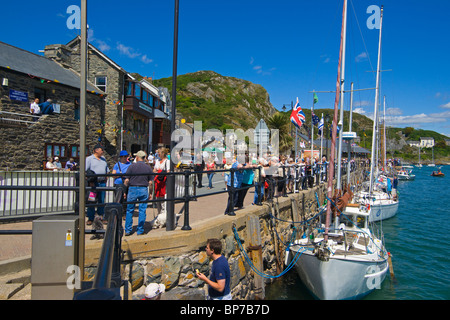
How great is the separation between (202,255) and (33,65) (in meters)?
18.2

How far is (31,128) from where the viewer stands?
618 inches

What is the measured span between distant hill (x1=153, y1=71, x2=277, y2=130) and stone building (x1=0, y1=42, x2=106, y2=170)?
54878 mm

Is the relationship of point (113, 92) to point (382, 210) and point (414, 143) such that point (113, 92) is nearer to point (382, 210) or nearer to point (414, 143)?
Answer: point (382, 210)

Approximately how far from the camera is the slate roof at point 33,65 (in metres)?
16.0

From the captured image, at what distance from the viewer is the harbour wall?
4.71 meters

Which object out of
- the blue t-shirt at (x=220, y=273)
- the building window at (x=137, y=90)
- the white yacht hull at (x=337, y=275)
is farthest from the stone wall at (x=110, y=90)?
the blue t-shirt at (x=220, y=273)

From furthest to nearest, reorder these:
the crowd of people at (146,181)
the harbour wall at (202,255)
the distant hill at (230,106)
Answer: the distant hill at (230,106), the crowd of people at (146,181), the harbour wall at (202,255)

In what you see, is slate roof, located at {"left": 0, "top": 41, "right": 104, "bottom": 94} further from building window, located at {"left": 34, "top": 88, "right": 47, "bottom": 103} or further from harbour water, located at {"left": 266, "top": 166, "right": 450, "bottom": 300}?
harbour water, located at {"left": 266, "top": 166, "right": 450, "bottom": 300}

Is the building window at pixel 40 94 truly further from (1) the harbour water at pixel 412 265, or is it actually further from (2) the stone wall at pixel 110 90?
(1) the harbour water at pixel 412 265

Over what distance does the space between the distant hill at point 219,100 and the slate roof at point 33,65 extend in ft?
175

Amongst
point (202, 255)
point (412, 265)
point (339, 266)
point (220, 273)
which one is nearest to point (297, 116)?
point (412, 265)

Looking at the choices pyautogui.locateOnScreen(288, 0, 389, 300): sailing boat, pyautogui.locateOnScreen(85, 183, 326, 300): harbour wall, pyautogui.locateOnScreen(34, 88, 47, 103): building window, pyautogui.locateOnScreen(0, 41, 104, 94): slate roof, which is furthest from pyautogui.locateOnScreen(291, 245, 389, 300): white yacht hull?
pyautogui.locateOnScreen(0, 41, 104, 94): slate roof
